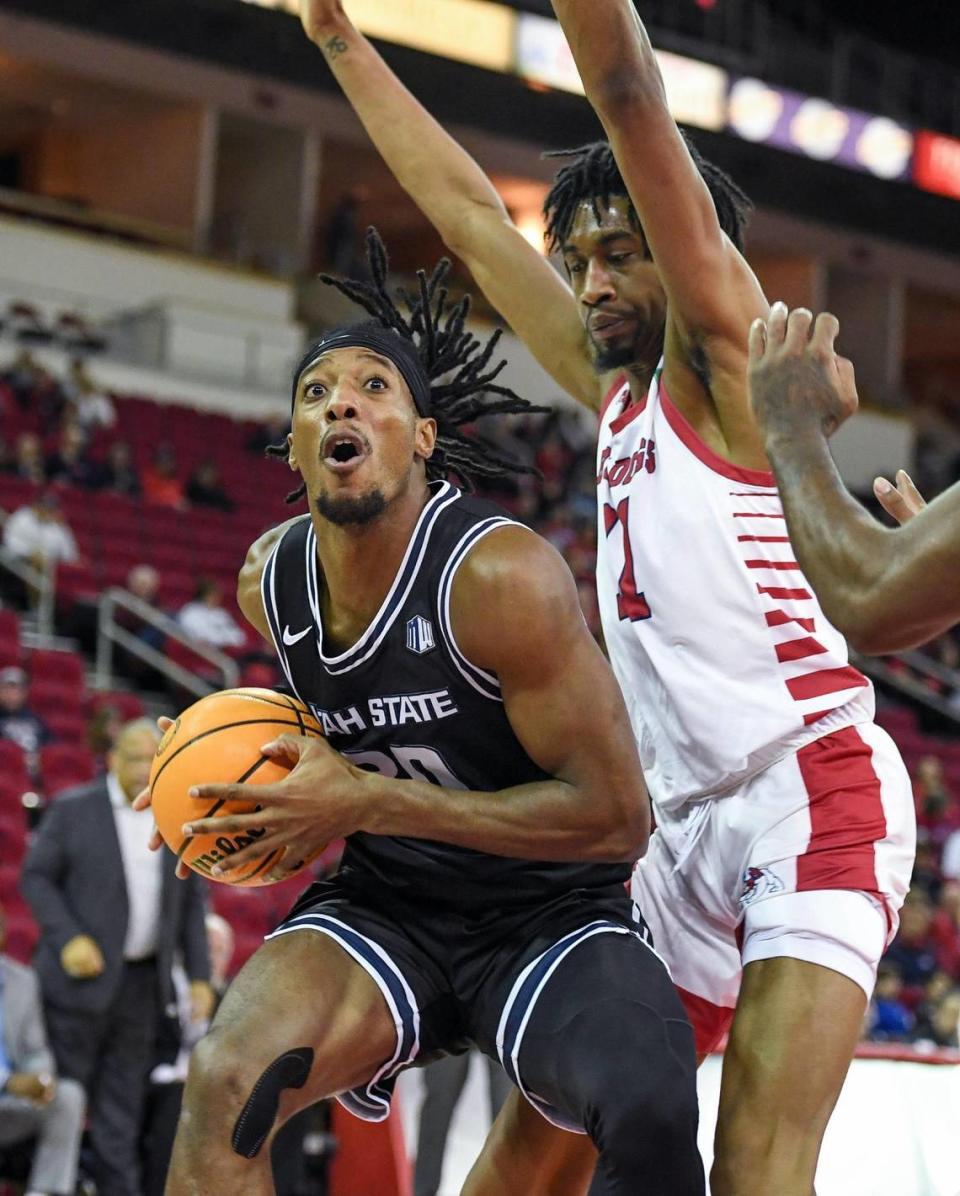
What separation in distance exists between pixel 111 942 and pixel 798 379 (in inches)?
200

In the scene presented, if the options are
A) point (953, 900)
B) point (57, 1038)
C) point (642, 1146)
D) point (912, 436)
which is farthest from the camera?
point (912, 436)

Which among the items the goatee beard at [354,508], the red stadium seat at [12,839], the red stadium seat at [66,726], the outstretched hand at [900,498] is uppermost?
the outstretched hand at [900,498]

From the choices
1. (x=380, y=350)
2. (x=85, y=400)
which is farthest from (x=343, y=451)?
(x=85, y=400)

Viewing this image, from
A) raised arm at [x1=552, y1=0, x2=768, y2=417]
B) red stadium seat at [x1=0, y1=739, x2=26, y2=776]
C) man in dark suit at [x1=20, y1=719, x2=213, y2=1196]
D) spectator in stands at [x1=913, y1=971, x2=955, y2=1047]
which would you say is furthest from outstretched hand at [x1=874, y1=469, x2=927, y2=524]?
spectator in stands at [x1=913, y1=971, x2=955, y2=1047]

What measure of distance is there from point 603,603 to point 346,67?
176cm

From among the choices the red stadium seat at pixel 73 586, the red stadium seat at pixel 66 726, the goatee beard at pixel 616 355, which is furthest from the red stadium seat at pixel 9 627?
the goatee beard at pixel 616 355

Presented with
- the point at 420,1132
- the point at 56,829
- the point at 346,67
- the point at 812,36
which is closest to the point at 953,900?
the point at 420,1132

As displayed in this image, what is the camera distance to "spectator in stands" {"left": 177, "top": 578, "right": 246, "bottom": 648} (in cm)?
1306

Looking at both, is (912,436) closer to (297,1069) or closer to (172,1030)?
(172,1030)

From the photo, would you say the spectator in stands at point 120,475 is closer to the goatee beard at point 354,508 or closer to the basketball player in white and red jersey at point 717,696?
the basketball player in white and red jersey at point 717,696

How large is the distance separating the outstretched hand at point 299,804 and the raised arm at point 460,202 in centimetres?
145

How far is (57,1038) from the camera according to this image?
726 centimetres

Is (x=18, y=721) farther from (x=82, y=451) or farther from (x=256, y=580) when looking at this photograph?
(x=256, y=580)

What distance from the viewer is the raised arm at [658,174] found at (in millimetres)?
3520
